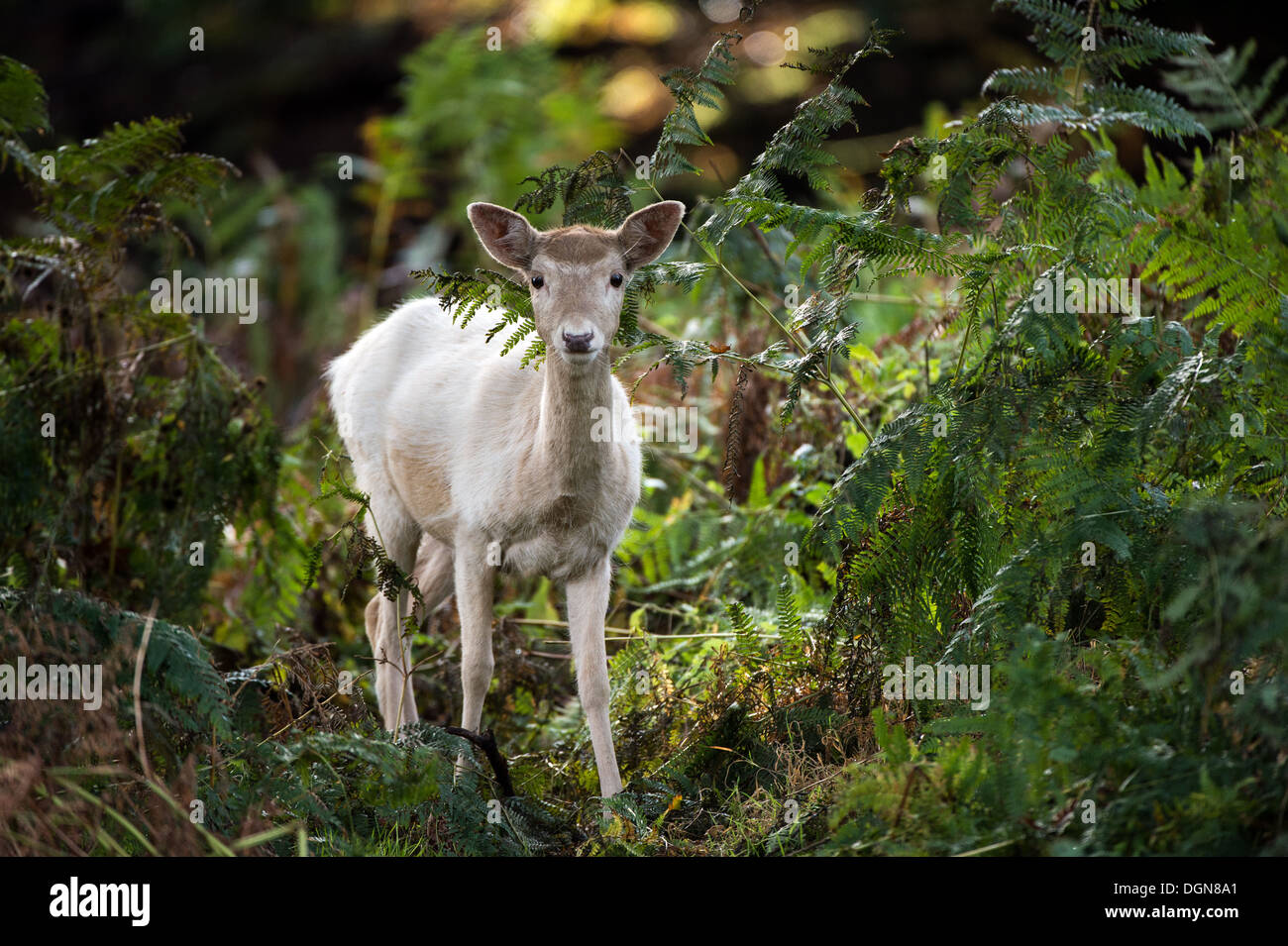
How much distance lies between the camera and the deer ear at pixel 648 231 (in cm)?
532

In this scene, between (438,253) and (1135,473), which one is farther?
(438,253)

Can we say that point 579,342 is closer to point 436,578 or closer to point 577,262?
point 577,262

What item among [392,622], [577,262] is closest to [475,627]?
[392,622]

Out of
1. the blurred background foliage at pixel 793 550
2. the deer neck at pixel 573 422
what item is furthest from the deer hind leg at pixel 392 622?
the deer neck at pixel 573 422

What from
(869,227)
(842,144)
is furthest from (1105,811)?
(842,144)

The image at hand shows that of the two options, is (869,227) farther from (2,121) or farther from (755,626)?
(2,121)

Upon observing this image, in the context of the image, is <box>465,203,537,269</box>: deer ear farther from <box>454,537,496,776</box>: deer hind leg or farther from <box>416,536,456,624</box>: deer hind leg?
<box>416,536,456,624</box>: deer hind leg

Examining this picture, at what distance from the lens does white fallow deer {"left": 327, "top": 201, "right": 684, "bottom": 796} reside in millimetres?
5297

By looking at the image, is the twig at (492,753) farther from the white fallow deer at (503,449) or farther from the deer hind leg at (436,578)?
the deer hind leg at (436,578)

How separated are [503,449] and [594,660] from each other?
42.0 inches

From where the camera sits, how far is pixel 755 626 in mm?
6090

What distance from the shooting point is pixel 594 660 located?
5.68 metres

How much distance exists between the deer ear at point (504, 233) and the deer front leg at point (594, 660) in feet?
4.72

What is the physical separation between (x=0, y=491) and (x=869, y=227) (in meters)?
4.33
